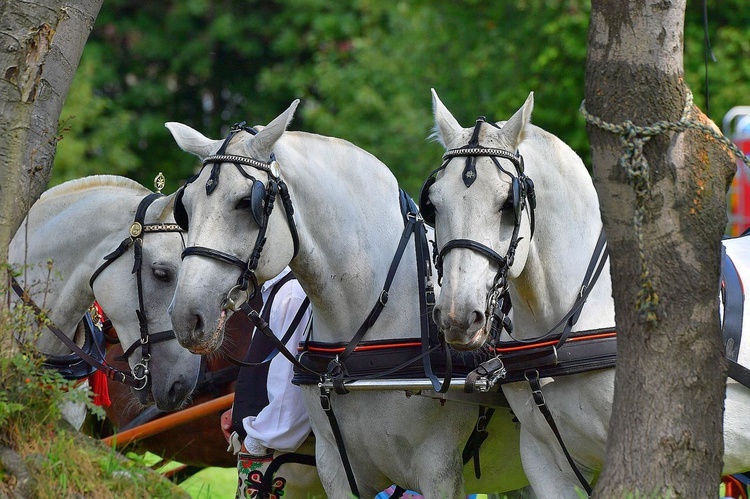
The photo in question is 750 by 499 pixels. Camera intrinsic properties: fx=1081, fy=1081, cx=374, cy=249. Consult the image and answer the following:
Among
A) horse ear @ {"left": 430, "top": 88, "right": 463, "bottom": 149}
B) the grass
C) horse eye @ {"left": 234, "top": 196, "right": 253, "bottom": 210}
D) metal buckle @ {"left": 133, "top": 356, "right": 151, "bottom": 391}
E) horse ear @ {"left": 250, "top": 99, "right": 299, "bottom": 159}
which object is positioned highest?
horse ear @ {"left": 430, "top": 88, "right": 463, "bottom": 149}

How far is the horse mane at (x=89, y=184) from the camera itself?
17.0ft

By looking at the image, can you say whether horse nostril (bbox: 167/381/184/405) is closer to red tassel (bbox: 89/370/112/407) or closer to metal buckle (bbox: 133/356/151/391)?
metal buckle (bbox: 133/356/151/391)

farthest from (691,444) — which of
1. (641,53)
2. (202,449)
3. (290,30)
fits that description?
(290,30)

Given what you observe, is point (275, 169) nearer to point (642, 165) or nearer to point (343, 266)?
point (343, 266)

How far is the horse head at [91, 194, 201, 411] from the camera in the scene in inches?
191

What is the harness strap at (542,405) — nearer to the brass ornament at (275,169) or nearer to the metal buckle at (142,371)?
the brass ornament at (275,169)

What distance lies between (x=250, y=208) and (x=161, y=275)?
1.12 m

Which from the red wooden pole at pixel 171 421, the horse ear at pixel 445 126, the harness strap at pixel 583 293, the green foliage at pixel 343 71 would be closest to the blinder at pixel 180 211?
the horse ear at pixel 445 126

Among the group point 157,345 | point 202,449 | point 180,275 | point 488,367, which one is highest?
point 180,275

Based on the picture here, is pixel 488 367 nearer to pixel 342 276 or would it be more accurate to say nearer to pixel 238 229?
pixel 342 276

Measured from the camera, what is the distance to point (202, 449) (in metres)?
5.93

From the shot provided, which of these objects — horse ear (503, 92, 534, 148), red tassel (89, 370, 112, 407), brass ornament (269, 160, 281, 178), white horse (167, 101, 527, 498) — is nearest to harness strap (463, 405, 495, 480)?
white horse (167, 101, 527, 498)

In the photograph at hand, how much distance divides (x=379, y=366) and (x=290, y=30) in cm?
1570

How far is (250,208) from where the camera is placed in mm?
3910
